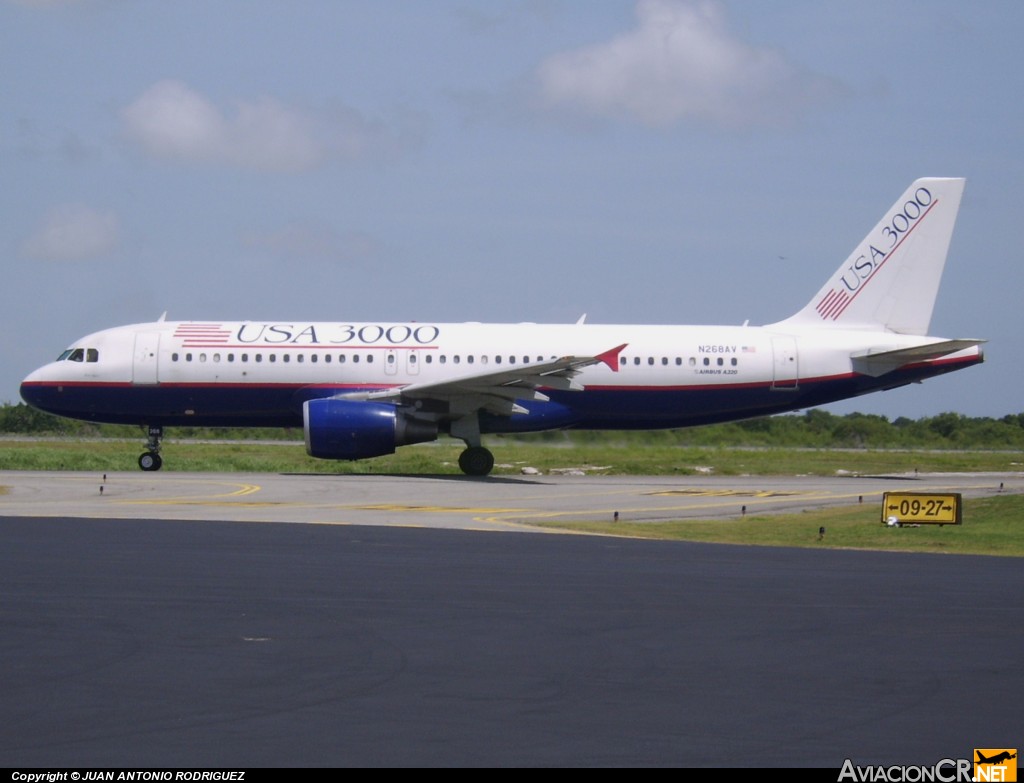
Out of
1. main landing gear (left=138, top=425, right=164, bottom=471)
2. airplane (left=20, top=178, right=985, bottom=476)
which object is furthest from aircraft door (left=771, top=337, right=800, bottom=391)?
main landing gear (left=138, top=425, right=164, bottom=471)

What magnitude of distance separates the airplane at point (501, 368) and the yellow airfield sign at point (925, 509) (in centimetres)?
1306

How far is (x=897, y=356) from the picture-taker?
3553cm

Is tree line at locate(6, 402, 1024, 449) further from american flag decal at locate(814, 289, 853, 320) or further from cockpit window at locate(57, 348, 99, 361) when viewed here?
cockpit window at locate(57, 348, 99, 361)

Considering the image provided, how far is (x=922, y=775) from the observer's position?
6539mm

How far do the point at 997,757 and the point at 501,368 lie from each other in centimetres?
2743

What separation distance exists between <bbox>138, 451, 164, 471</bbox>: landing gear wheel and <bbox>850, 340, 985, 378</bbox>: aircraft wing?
1817cm

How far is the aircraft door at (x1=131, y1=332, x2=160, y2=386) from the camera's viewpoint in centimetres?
3497

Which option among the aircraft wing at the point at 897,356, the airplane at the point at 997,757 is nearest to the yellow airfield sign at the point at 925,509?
the aircraft wing at the point at 897,356

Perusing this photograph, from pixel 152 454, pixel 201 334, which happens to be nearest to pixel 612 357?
pixel 201 334

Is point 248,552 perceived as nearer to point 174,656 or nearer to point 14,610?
point 14,610

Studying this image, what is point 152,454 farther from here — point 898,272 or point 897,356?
point 898,272

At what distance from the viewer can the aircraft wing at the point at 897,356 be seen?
34.9 meters

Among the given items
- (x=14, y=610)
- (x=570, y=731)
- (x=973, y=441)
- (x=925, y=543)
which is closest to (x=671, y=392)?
(x=925, y=543)

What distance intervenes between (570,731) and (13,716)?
305 centimetres
